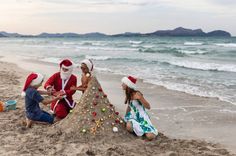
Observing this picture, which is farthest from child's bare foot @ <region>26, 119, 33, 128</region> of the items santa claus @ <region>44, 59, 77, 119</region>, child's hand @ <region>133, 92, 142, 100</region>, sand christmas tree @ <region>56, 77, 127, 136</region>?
child's hand @ <region>133, 92, 142, 100</region>

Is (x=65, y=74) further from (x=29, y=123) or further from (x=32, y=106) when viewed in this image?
(x=29, y=123)

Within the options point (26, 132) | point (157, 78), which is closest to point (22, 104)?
point (26, 132)

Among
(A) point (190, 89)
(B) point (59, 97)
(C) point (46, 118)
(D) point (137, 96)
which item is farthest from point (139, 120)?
(A) point (190, 89)

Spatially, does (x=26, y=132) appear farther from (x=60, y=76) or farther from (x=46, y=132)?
(x=60, y=76)

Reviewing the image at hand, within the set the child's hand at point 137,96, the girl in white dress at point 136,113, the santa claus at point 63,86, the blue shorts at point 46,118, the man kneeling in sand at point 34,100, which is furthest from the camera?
the santa claus at point 63,86

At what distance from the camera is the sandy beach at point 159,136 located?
516cm

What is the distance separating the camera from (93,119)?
18.9 feet

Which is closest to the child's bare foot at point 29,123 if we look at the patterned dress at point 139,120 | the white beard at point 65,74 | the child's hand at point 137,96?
the white beard at point 65,74

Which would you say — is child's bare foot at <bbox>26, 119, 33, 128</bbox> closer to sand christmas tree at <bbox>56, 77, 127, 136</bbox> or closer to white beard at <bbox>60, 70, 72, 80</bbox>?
sand christmas tree at <bbox>56, 77, 127, 136</bbox>

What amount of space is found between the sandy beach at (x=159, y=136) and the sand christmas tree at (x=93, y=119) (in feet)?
0.34

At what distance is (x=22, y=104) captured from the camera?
7.98 m

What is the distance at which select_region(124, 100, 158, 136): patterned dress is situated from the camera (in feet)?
19.2

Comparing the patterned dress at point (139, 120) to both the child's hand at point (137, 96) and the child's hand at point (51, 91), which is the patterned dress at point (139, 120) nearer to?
the child's hand at point (137, 96)

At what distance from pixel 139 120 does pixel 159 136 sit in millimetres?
404
